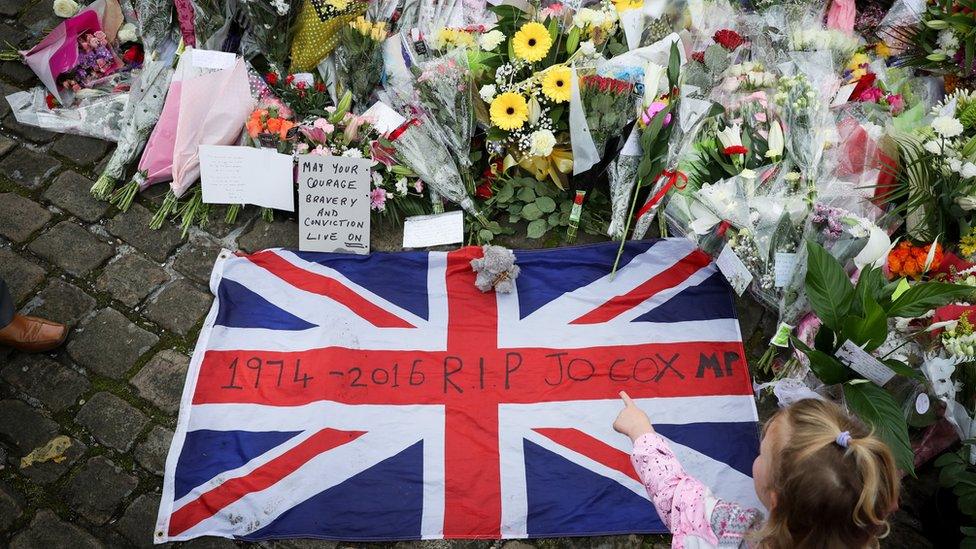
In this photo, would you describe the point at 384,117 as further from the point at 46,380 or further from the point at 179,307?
the point at 46,380

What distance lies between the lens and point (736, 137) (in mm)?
2809

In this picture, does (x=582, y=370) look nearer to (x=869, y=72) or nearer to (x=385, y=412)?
(x=385, y=412)

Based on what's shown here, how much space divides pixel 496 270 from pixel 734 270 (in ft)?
2.87

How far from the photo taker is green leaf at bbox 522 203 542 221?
10.0ft

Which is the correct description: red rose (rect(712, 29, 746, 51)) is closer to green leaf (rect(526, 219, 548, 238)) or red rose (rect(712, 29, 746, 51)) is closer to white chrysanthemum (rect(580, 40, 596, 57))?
white chrysanthemum (rect(580, 40, 596, 57))

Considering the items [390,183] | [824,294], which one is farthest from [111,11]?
[824,294]

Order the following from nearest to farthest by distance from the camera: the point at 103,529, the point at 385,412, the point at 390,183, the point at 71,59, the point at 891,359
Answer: the point at 891,359 → the point at 103,529 → the point at 385,412 → the point at 390,183 → the point at 71,59

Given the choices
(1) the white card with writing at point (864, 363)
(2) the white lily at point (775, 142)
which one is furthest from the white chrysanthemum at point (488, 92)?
(1) the white card with writing at point (864, 363)

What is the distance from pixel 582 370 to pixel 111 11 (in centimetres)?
287

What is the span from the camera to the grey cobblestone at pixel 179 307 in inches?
114

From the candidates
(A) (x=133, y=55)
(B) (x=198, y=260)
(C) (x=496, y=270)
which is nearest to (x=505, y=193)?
(C) (x=496, y=270)

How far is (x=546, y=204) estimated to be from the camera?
3.07 m

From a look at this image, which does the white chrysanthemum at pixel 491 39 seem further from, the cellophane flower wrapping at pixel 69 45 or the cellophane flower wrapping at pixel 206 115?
the cellophane flower wrapping at pixel 69 45

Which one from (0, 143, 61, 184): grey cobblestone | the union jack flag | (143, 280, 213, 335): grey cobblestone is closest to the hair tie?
the union jack flag
